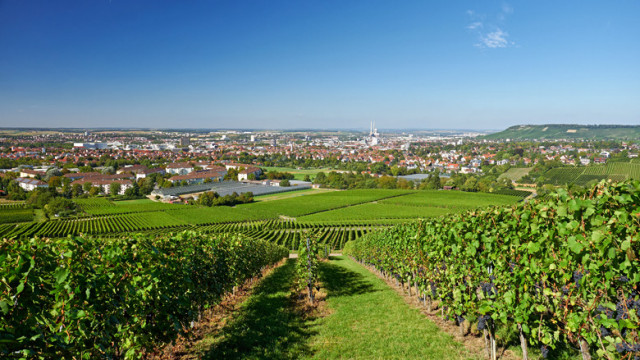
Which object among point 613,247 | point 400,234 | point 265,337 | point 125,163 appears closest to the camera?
point 613,247

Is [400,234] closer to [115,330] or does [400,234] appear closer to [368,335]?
[368,335]

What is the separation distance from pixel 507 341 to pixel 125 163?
15739 cm

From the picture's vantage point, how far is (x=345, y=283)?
13680mm

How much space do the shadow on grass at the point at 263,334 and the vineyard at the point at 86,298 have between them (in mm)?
1161

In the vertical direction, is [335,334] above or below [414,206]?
above

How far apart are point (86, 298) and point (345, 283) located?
1104 centimetres

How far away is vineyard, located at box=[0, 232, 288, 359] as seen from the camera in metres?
3.23

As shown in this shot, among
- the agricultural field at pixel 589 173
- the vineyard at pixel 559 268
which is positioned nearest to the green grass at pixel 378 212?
the agricultural field at pixel 589 173

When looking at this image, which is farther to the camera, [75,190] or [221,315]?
[75,190]

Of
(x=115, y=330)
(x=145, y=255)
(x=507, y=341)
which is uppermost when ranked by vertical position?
(x=145, y=255)

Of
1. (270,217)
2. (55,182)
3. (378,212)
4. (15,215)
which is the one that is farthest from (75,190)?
(378,212)

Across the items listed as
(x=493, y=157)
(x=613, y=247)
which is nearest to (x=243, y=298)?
(x=613, y=247)

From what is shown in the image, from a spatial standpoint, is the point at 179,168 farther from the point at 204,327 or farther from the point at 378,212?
the point at 204,327

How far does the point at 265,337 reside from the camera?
7207mm
